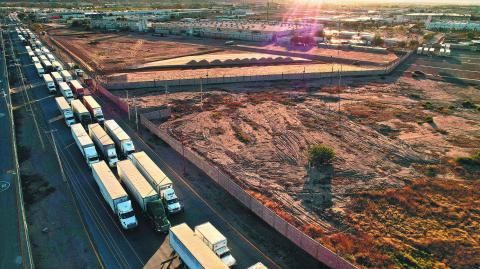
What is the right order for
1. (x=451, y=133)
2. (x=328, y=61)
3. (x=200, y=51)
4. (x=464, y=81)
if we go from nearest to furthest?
(x=451, y=133)
(x=464, y=81)
(x=328, y=61)
(x=200, y=51)

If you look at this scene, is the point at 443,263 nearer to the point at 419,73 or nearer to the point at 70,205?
the point at 70,205

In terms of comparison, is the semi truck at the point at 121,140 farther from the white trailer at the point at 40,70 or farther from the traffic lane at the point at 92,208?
the white trailer at the point at 40,70

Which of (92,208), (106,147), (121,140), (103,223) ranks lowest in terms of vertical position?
(103,223)

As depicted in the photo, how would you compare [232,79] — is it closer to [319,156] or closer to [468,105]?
[319,156]

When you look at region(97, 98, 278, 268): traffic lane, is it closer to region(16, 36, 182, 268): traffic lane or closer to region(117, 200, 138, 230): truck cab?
region(16, 36, 182, 268): traffic lane

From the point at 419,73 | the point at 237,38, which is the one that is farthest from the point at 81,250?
the point at 237,38

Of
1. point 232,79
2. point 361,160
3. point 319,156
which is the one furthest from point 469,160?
point 232,79
